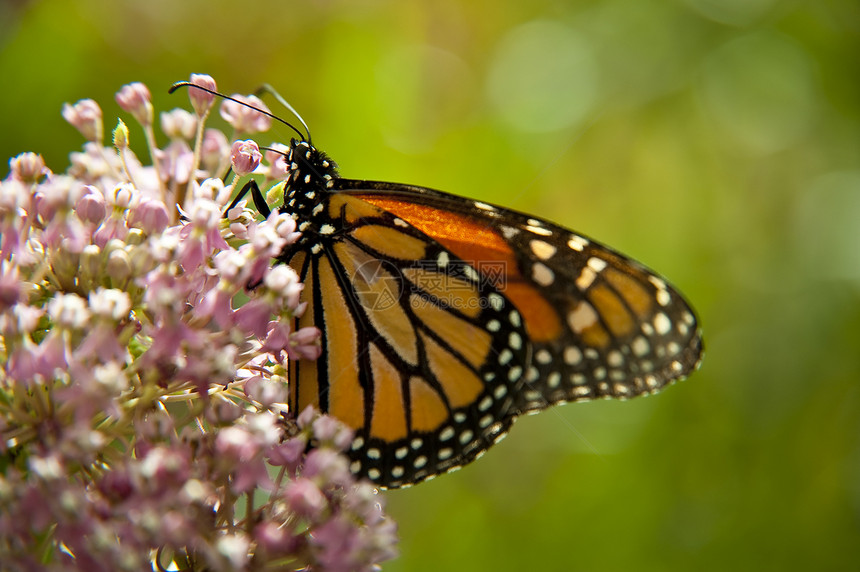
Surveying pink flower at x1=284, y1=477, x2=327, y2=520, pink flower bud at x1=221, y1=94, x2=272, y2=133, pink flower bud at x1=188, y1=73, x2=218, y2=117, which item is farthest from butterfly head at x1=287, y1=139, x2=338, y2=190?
pink flower at x1=284, y1=477, x2=327, y2=520

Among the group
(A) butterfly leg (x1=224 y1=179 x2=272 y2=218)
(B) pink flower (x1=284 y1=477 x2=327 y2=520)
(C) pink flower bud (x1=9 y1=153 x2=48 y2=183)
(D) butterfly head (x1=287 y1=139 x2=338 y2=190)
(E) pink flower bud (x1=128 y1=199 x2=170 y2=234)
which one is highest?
(D) butterfly head (x1=287 y1=139 x2=338 y2=190)

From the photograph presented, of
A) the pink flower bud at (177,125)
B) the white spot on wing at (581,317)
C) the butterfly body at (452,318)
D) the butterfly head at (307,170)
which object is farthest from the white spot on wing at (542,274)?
the pink flower bud at (177,125)

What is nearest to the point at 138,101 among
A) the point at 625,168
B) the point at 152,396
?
the point at 152,396

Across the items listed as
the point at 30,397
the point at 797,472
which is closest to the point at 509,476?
the point at 797,472

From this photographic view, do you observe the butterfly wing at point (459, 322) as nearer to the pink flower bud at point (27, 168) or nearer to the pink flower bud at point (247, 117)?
the pink flower bud at point (247, 117)

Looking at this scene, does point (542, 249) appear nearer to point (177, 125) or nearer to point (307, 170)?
point (307, 170)

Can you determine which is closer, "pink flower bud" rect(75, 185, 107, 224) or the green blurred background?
"pink flower bud" rect(75, 185, 107, 224)

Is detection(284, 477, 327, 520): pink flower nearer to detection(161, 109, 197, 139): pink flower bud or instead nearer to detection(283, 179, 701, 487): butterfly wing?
detection(283, 179, 701, 487): butterfly wing
